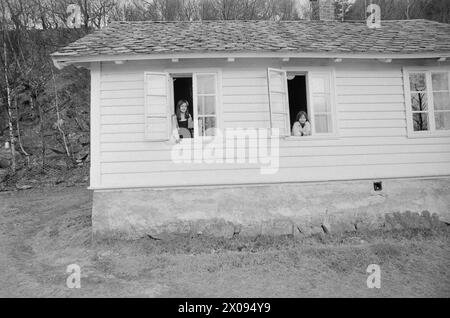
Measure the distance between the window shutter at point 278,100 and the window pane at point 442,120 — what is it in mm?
3830

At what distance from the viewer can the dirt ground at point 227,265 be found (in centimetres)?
521

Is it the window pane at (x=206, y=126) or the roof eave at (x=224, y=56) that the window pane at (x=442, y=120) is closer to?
the roof eave at (x=224, y=56)

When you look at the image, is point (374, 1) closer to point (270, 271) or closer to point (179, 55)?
point (179, 55)

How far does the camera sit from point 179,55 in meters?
6.98

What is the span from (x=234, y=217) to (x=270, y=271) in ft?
5.52

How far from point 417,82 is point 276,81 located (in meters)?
3.65

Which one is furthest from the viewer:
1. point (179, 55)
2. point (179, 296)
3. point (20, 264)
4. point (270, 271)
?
point (179, 55)

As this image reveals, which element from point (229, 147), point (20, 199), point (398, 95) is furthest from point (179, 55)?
point (20, 199)

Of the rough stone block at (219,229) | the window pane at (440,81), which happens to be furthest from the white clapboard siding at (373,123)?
the rough stone block at (219,229)

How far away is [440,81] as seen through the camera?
8.08m

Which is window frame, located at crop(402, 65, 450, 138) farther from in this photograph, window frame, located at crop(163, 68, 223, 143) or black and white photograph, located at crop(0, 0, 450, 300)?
window frame, located at crop(163, 68, 223, 143)

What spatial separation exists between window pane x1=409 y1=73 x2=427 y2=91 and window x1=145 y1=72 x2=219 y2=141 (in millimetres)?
4817

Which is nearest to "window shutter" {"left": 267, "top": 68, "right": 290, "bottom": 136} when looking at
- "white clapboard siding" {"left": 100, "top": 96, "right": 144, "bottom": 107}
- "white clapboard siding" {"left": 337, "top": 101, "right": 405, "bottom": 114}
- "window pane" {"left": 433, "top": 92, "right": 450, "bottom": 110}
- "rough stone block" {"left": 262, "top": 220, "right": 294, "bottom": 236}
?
"white clapboard siding" {"left": 337, "top": 101, "right": 405, "bottom": 114}

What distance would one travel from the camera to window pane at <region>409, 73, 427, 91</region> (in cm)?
803
